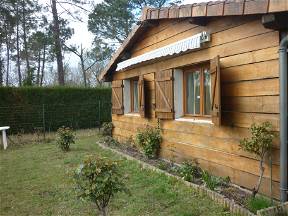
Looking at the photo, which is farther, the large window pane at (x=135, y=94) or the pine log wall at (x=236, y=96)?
the large window pane at (x=135, y=94)

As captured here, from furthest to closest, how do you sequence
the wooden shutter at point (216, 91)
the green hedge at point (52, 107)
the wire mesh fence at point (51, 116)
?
1. the green hedge at point (52, 107)
2. the wire mesh fence at point (51, 116)
3. the wooden shutter at point (216, 91)

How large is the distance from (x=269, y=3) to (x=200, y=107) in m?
2.85

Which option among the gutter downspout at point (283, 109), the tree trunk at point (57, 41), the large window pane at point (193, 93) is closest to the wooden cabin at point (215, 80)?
the large window pane at point (193, 93)

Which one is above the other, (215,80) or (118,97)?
(215,80)

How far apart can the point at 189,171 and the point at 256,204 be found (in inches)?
74.3

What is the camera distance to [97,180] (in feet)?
12.7

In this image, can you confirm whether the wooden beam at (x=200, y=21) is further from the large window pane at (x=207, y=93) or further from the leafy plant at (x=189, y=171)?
the leafy plant at (x=189, y=171)

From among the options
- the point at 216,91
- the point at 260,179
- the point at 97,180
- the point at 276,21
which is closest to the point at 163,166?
the point at 216,91

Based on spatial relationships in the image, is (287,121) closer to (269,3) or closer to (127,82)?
Result: (269,3)

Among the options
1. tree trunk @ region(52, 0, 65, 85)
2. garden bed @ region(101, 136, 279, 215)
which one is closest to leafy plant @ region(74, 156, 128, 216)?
garden bed @ region(101, 136, 279, 215)

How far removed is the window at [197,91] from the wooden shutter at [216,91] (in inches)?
29.9

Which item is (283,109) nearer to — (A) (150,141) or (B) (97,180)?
(B) (97,180)

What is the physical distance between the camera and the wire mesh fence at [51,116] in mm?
15703

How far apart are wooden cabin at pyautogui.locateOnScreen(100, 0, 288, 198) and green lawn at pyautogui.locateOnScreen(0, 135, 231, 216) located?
93 centimetres
